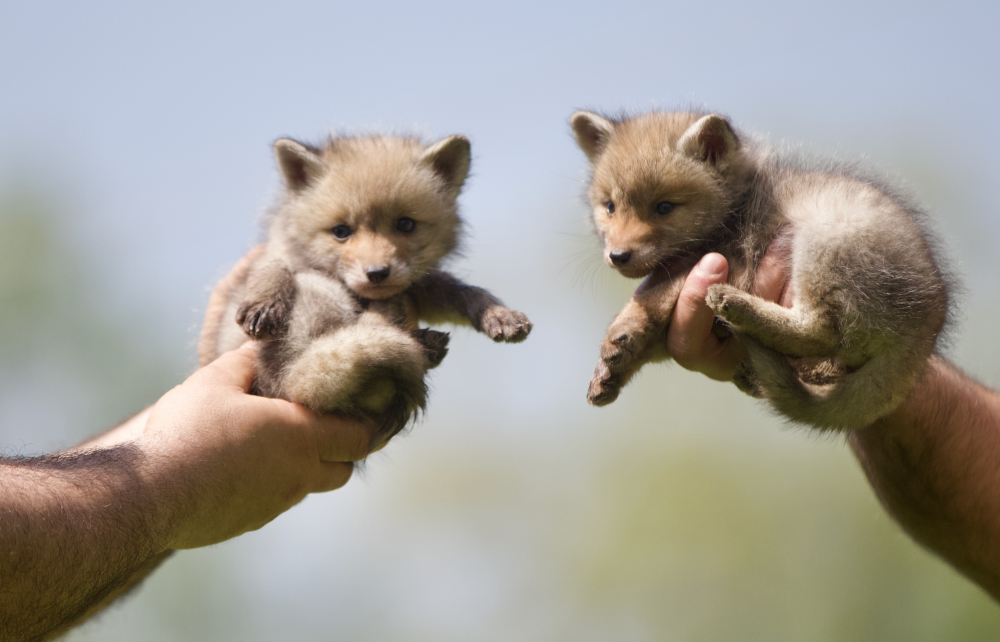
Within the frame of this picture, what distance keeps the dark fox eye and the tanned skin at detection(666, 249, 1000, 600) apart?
0.65m

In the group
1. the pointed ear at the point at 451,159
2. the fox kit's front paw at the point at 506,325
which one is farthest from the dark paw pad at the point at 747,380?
the pointed ear at the point at 451,159

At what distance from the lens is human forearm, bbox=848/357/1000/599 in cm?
344

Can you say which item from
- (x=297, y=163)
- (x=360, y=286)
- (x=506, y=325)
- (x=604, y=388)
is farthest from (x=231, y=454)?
(x=297, y=163)

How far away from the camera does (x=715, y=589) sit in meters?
14.0

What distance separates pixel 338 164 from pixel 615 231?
157 cm

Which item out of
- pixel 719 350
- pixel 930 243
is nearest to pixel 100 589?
pixel 719 350

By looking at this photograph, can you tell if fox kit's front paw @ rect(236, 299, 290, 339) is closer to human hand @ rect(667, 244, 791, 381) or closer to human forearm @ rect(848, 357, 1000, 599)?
human hand @ rect(667, 244, 791, 381)

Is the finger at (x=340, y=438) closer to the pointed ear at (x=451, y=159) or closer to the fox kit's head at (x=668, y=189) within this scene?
the fox kit's head at (x=668, y=189)

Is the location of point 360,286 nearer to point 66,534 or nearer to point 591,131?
point 591,131

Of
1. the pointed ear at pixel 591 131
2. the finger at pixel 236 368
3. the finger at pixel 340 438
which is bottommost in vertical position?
the finger at pixel 340 438

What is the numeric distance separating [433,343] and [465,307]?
35 centimetres

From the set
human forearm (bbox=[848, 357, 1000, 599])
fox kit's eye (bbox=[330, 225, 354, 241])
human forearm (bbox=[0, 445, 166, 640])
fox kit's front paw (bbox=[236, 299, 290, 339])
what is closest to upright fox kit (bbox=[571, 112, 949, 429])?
human forearm (bbox=[848, 357, 1000, 599])

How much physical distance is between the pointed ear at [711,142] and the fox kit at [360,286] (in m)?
1.09

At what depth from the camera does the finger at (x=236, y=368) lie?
308cm
